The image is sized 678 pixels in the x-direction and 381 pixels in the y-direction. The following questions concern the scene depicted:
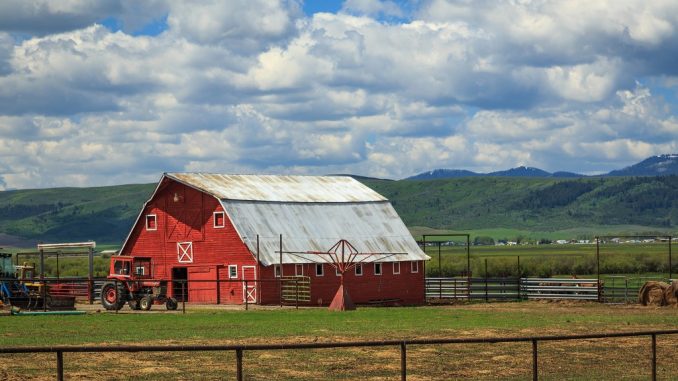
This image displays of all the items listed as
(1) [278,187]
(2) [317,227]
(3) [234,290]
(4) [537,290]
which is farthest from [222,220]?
(4) [537,290]

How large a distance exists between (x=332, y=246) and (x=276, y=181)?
8.92m

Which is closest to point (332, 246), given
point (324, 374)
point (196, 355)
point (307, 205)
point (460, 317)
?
point (307, 205)

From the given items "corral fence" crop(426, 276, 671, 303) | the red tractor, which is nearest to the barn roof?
"corral fence" crop(426, 276, 671, 303)

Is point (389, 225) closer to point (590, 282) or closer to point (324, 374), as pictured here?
point (590, 282)

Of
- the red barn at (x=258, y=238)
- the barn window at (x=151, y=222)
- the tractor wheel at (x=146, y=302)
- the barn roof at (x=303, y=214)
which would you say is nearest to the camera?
the tractor wheel at (x=146, y=302)

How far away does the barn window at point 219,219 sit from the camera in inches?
2504

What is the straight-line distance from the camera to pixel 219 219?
209 ft

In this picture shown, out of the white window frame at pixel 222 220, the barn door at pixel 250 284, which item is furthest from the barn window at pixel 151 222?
the barn door at pixel 250 284

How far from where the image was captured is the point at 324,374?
23.3 m

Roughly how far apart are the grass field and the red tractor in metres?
3.62

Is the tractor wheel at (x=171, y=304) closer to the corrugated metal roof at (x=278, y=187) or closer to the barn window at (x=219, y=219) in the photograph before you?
the barn window at (x=219, y=219)

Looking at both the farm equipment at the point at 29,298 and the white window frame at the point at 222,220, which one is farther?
the white window frame at the point at 222,220

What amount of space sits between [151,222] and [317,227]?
32.5ft

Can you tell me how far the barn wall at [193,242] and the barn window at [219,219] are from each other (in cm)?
13
